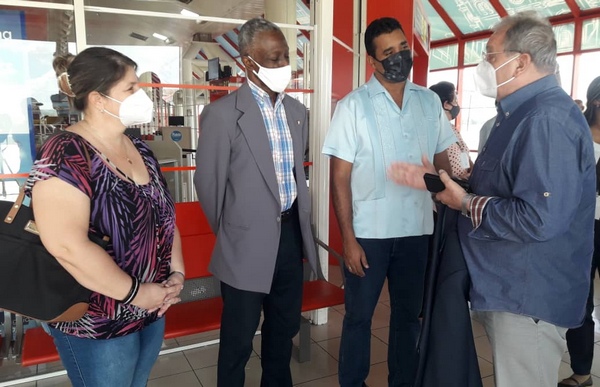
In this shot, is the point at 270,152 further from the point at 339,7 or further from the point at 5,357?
the point at 339,7

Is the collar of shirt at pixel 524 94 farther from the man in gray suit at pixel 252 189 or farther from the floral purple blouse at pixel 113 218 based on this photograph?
the floral purple blouse at pixel 113 218

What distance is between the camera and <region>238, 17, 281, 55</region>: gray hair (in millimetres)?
1852

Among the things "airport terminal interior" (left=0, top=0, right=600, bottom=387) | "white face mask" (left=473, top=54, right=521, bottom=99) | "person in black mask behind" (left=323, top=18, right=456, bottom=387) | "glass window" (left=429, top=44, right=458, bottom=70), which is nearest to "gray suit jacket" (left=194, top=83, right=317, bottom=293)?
"person in black mask behind" (left=323, top=18, right=456, bottom=387)

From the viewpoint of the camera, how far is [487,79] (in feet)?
5.06

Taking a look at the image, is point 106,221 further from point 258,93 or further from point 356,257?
point 356,257

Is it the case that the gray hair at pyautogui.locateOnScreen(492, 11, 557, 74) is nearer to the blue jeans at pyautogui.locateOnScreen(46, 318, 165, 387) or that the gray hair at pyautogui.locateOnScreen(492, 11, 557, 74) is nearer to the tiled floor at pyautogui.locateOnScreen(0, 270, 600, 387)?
the blue jeans at pyautogui.locateOnScreen(46, 318, 165, 387)

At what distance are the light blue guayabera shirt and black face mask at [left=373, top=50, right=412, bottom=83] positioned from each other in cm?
6

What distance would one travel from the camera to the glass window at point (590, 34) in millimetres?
7188

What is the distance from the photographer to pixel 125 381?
1350 millimetres

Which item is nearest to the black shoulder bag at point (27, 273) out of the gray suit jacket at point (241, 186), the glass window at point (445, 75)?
the gray suit jacket at point (241, 186)

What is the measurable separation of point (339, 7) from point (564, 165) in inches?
146

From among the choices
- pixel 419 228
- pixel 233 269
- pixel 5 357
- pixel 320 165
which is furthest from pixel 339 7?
pixel 5 357

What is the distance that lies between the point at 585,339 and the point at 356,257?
1.36m

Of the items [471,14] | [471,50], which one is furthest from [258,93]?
[471,50]
